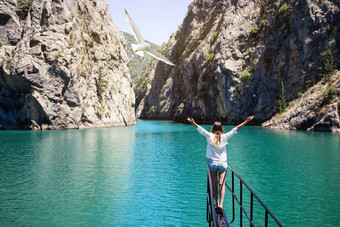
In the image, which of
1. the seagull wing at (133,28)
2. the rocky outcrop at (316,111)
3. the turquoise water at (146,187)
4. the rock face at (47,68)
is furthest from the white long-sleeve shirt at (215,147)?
the rock face at (47,68)

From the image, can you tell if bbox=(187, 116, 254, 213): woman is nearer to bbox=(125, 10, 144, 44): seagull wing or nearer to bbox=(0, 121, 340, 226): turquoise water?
bbox=(0, 121, 340, 226): turquoise water

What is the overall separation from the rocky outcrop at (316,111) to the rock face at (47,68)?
41.9 m

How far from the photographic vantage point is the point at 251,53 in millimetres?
72812

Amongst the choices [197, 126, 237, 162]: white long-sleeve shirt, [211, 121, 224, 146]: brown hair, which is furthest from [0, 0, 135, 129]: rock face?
[211, 121, 224, 146]: brown hair

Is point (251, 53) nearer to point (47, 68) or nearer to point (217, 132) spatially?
point (47, 68)

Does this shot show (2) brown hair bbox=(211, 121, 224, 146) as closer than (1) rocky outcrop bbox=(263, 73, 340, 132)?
Yes

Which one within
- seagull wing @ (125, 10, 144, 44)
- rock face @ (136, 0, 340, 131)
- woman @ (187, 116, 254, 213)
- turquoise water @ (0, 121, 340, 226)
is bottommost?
turquoise water @ (0, 121, 340, 226)

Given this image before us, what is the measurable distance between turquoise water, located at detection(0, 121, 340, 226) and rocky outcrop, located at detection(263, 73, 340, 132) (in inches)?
861

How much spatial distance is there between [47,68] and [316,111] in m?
50.1

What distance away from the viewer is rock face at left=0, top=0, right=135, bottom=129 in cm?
5359

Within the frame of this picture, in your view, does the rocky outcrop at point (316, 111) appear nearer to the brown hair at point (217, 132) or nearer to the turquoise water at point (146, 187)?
the turquoise water at point (146, 187)

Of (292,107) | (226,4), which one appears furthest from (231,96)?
(226,4)

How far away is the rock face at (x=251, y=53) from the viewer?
5812cm

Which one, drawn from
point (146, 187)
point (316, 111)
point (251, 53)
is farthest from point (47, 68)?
point (316, 111)
